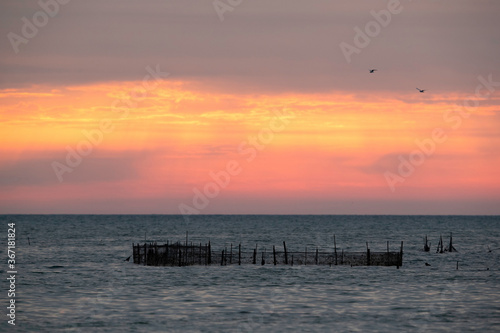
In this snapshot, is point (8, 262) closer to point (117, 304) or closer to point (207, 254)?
point (207, 254)

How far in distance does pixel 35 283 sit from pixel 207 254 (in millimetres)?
18596

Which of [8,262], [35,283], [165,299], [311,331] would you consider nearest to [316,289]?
[165,299]

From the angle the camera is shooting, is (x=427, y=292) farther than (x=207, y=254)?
No

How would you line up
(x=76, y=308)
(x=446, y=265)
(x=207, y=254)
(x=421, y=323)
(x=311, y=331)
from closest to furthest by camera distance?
(x=311, y=331)
(x=421, y=323)
(x=76, y=308)
(x=207, y=254)
(x=446, y=265)

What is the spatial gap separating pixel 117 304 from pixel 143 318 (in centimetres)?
585

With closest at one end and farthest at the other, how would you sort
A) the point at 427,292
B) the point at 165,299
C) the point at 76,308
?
1. the point at 76,308
2. the point at 165,299
3. the point at 427,292

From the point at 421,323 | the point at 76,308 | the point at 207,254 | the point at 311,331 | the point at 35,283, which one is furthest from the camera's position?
the point at 207,254

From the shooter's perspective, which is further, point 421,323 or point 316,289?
point 316,289

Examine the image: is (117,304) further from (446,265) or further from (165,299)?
(446,265)

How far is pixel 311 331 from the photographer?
3878 centimetres

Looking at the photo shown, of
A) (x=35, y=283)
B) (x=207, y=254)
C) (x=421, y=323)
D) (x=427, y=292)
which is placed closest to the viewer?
(x=421, y=323)

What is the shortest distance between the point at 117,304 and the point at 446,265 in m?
44.3

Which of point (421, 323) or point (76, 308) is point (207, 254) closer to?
point (76, 308)

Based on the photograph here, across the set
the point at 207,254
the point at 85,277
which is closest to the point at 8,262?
the point at 85,277
